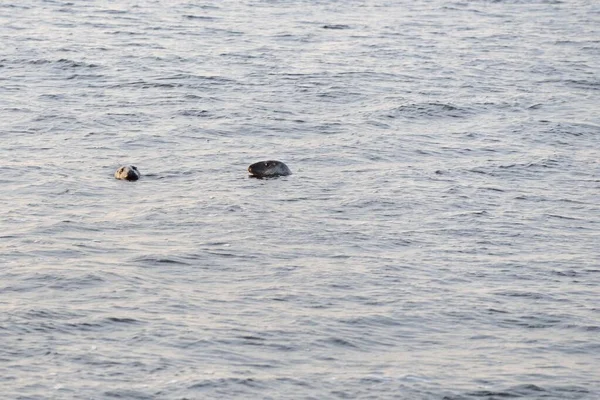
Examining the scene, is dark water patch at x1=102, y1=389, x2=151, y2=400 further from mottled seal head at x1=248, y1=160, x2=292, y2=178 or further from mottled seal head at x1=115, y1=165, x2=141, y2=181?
mottled seal head at x1=248, y1=160, x2=292, y2=178

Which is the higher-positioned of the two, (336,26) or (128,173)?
(128,173)

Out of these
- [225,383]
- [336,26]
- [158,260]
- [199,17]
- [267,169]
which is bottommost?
[199,17]

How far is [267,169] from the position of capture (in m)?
24.0

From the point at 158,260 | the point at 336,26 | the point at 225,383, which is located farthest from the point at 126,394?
the point at 336,26

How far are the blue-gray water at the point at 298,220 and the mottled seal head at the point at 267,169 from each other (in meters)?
0.27

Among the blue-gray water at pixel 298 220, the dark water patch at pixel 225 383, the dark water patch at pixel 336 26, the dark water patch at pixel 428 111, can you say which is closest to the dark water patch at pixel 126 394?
the blue-gray water at pixel 298 220

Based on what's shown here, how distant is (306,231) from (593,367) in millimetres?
6149

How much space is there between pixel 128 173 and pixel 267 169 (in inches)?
98.2

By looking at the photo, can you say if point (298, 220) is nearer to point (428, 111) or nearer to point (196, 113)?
point (196, 113)

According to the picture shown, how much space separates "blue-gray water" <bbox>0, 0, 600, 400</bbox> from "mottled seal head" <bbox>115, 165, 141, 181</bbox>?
7.0 inches

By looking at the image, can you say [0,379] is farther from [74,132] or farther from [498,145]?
[498,145]

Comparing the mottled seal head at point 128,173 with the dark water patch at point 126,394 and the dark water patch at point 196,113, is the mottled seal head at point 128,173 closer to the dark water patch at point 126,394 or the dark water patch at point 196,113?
the dark water patch at point 196,113

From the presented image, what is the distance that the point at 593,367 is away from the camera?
51.3 ft

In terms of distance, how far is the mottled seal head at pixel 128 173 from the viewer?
23422 mm
